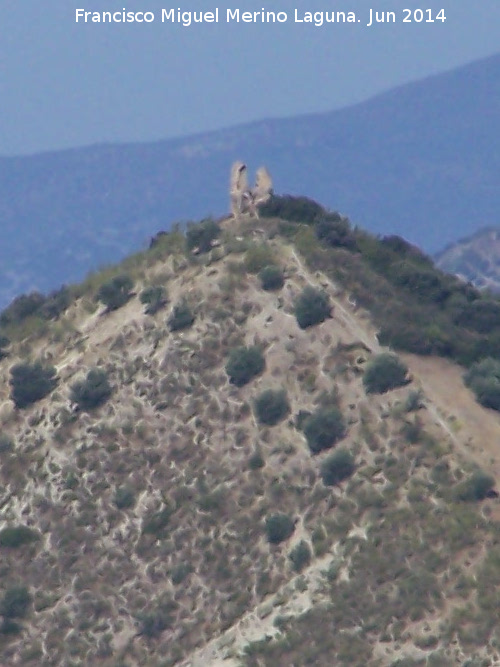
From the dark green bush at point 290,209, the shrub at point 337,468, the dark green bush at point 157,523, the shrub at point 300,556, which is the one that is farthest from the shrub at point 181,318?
the shrub at point 300,556

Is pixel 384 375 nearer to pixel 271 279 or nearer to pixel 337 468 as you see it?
pixel 337 468

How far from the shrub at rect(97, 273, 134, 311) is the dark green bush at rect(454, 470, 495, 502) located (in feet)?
48.9

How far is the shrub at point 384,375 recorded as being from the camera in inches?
2375

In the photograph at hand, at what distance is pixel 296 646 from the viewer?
54.3 metres

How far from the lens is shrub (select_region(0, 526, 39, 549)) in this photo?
201ft

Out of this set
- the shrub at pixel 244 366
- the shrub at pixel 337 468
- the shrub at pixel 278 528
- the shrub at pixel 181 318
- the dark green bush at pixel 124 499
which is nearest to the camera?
the shrub at pixel 278 528

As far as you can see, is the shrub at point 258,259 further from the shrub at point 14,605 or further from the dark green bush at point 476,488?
the shrub at point 14,605

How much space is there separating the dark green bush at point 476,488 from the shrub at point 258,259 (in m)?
11.1

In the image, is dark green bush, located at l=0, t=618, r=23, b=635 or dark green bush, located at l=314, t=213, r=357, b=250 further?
dark green bush, located at l=314, t=213, r=357, b=250

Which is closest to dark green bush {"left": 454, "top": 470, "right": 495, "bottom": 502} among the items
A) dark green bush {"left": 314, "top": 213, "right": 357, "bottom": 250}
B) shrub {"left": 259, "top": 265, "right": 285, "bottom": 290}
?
shrub {"left": 259, "top": 265, "right": 285, "bottom": 290}

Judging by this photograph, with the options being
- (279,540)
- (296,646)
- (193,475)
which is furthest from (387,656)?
(193,475)

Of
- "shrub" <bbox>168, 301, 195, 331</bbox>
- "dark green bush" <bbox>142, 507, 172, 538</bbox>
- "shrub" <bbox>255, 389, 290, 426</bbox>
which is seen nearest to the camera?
"dark green bush" <bbox>142, 507, 172, 538</bbox>

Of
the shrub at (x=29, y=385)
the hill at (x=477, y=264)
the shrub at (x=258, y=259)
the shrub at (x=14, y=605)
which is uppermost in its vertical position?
the shrub at (x=258, y=259)

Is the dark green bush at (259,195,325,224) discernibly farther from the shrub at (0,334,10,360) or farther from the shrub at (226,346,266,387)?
the shrub at (0,334,10,360)
